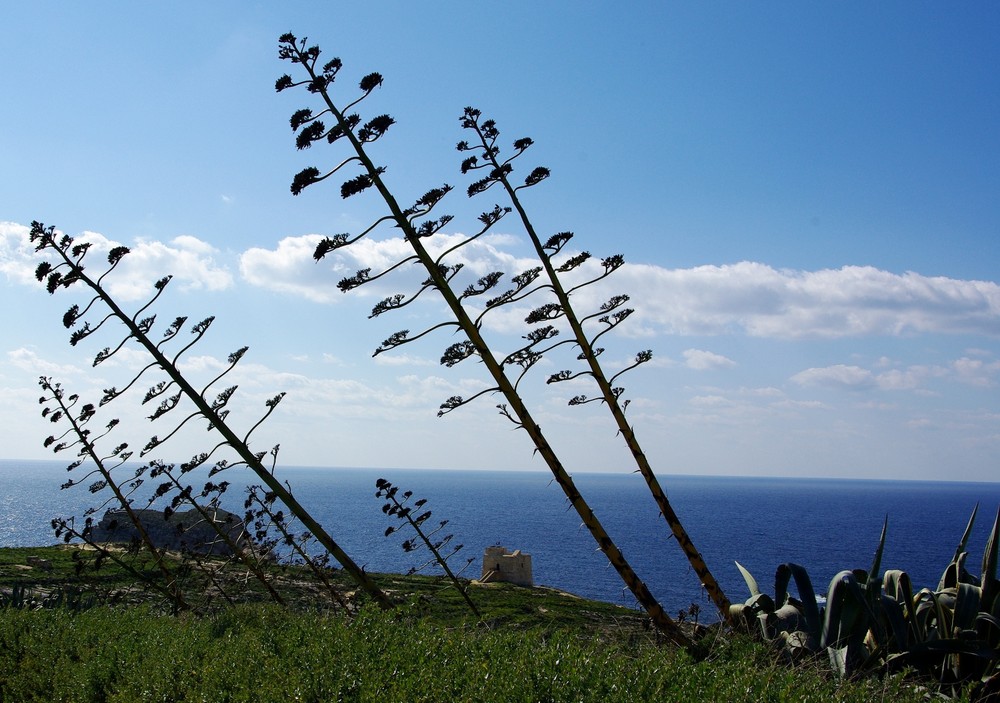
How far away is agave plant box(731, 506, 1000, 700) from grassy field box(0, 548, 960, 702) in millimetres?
421

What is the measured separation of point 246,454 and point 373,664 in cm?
252

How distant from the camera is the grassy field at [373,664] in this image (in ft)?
13.7

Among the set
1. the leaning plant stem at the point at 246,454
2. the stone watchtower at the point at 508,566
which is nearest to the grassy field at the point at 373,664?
the leaning plant stem at the point at 246,454

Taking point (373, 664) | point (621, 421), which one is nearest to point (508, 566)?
point (621, 421)

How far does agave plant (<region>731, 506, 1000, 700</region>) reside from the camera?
5473mm

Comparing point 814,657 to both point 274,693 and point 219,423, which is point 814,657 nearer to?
point 274,693

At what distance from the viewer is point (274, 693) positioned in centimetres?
447

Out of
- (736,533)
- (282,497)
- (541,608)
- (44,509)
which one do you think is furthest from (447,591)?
(44,509)

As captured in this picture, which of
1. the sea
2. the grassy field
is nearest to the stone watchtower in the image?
the sea

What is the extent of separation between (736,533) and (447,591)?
313ft

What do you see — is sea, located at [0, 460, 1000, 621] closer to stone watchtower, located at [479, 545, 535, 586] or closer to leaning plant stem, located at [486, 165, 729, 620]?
stone watchtower, located at [479, 545, 535, 586]

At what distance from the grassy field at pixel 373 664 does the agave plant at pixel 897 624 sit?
421 millimetres

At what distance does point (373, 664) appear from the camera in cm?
470

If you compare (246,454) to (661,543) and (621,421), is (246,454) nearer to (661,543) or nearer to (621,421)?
(621,421)
